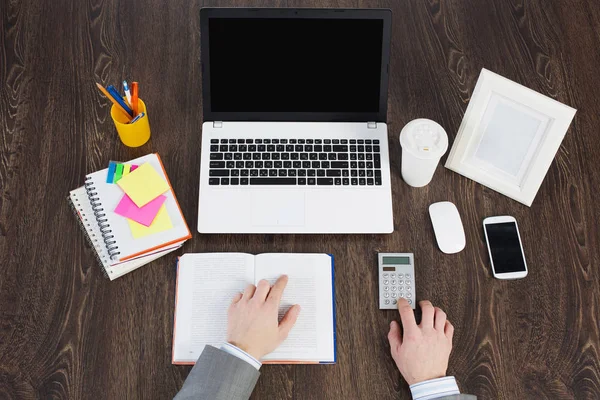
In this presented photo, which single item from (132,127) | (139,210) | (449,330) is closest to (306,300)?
(449,330)

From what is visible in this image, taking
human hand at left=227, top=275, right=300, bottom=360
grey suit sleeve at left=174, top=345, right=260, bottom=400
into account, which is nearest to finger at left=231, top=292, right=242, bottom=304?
human hand at left=227, top=275, right=300, bottom=360

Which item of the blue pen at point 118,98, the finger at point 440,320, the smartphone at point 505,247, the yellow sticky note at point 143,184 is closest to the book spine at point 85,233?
the yellow sticky note at point 143,184

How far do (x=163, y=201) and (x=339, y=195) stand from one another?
0.37 meters

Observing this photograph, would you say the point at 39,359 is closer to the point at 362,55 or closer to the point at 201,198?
the point at 201,198

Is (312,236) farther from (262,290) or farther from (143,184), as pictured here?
(143,184)

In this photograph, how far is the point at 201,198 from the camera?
1.16m

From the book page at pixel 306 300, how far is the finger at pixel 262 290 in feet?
0.10

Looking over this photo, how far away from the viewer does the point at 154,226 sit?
112 cm

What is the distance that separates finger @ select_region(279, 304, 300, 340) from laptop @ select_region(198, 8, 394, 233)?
6.5 inches

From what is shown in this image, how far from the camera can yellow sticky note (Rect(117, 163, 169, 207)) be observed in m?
1.14

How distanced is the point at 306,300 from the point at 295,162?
29 cm

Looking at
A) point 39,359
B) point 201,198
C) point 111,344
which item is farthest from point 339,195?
point 39,359

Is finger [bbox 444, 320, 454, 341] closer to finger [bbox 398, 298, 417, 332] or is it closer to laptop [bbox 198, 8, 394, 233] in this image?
finger [bbox 398, 298, 417, 332]

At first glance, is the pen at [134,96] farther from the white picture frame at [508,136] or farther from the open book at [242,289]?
the white picture frame at [508,136]
